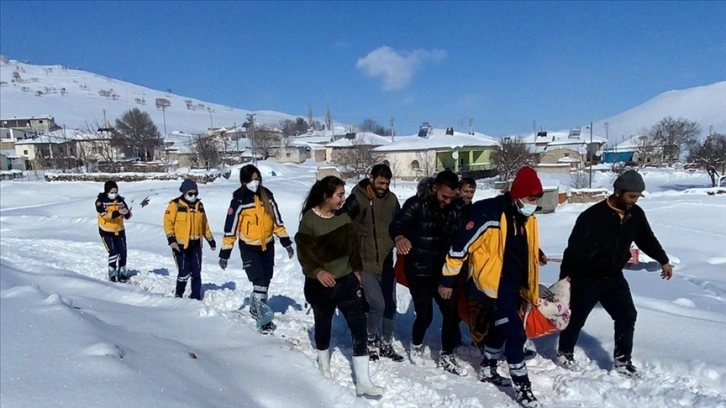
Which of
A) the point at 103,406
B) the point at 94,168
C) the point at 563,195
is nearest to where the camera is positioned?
the point at 103,406

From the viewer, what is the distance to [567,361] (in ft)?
14.1

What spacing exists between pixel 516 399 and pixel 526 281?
3.05 feet

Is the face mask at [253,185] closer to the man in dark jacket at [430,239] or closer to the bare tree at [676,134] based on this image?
the man in dark jacket at [430,239]

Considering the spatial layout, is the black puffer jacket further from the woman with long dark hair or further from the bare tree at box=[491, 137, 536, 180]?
the bare tree at box=[491, 137, 536, 180]

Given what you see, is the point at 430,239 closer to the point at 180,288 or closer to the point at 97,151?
the point at 180,288

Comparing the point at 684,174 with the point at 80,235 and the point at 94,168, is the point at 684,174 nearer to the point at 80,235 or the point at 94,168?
the point at 80,235

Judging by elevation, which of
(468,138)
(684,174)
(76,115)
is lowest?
(684,174)

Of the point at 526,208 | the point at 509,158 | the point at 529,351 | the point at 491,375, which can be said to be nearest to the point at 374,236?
the point at 526,208

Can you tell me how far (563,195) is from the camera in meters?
25.0

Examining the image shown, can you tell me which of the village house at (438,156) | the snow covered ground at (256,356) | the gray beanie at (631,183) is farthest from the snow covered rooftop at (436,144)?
the gray beanie at (631,183)

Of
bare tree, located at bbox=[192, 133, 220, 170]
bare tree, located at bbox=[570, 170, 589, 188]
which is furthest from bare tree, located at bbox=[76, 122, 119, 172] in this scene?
bare tree, located at bbox=[570, 170, 589, 188]

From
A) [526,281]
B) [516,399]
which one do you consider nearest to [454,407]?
[516,399]

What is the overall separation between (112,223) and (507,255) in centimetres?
744

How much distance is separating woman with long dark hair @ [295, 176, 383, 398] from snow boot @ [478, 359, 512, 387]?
3.00 ft
